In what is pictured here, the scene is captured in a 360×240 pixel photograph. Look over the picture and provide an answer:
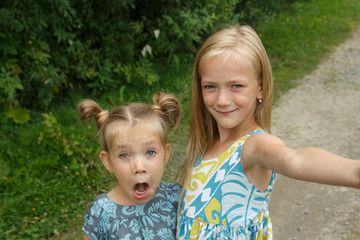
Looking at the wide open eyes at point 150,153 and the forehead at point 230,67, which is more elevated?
the forehead at point 230,67

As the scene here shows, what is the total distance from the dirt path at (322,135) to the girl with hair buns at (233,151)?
145 centimetres

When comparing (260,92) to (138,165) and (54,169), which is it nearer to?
(138,165)

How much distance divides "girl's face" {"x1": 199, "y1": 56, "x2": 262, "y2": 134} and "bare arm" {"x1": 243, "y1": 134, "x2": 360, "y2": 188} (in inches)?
8.2

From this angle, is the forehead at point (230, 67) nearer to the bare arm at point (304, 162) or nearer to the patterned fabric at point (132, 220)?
the bare arm at point (304, 162)

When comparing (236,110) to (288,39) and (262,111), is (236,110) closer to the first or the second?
(262,111)

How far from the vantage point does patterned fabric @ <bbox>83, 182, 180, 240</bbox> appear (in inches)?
74.4

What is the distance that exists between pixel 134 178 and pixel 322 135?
301 cm

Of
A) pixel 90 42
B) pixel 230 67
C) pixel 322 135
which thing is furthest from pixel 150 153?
pixel 90 42

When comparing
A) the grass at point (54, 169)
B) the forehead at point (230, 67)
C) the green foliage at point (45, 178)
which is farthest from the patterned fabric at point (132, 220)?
the green foliage at point (45, 178)

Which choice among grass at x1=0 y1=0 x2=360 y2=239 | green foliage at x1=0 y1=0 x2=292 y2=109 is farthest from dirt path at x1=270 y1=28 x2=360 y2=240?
green foliage at x1=0 y1=0 x2=292 y2=109

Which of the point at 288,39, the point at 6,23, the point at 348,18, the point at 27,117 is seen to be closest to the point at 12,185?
the point at 27,117

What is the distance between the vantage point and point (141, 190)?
6.12 feet

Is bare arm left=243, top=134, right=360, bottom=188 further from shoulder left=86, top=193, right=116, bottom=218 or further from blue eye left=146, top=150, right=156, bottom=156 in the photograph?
shoulder left=86, top=193, right=116, bottom=218

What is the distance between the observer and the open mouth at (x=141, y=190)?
1843mm
